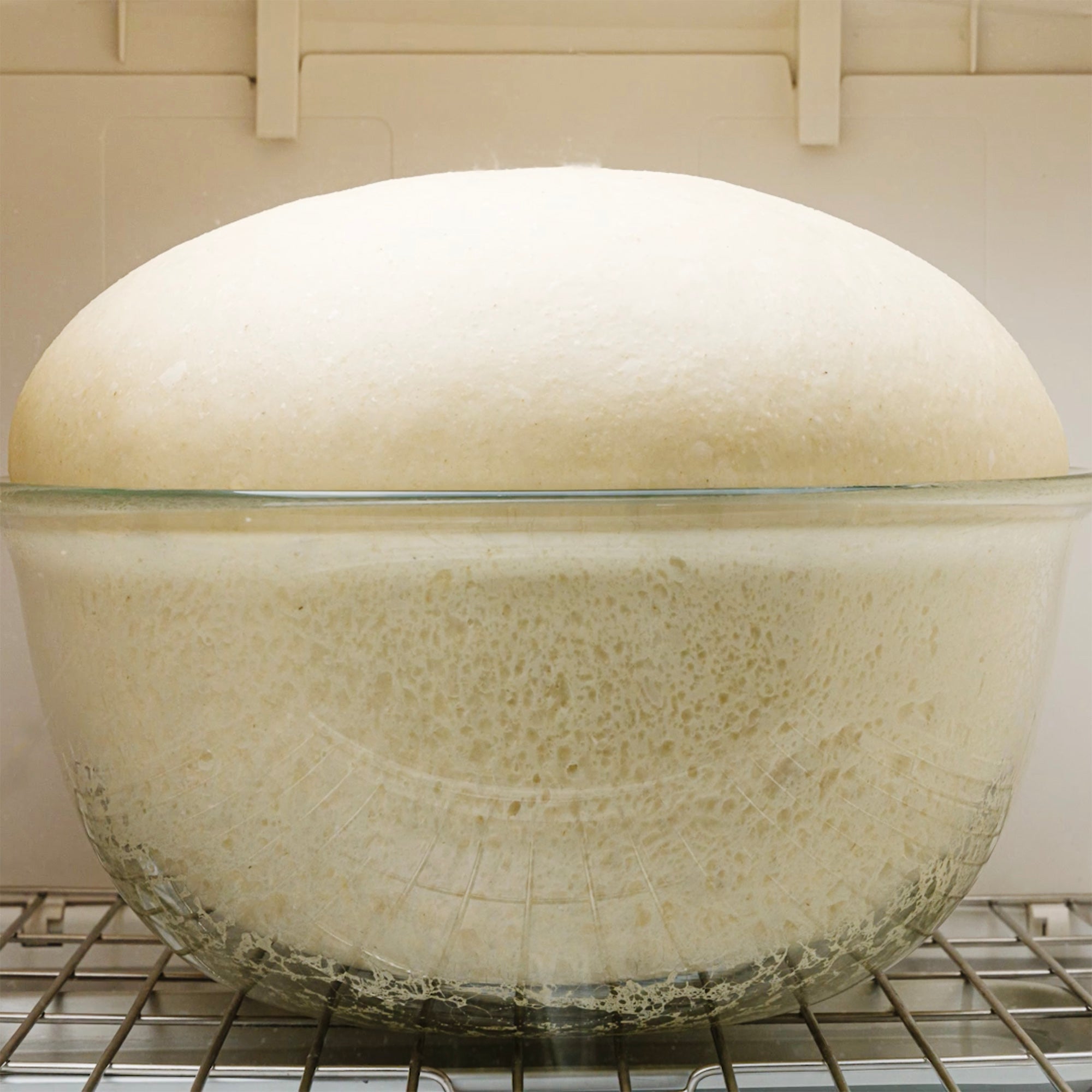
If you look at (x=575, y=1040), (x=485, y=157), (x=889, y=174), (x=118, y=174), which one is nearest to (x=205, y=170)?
(x=118, y=174)

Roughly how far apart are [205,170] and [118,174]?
46 mm

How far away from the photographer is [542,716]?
0.35 metres

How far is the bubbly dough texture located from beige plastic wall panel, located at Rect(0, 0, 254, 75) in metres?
0.26

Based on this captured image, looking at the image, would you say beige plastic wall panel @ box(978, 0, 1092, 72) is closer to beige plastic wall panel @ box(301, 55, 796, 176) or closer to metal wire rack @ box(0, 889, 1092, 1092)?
beige plastic wall panel @ box(301, 55, 796, 176)

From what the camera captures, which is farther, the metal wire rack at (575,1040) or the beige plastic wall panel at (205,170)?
the beige plastic wall panel at (205,170)

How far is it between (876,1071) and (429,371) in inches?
12.3

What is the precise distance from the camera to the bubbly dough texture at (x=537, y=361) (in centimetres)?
35

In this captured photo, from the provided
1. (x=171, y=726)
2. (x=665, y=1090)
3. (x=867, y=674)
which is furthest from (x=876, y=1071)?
(x=171, y=726)

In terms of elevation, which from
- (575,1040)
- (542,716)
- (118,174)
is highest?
(118,174)

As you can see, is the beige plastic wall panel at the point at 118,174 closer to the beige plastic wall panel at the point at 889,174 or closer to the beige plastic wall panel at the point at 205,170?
the beige plastic wall panel at the point at 205,170

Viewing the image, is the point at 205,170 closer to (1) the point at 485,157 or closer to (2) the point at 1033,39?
(1) the point at 485,157

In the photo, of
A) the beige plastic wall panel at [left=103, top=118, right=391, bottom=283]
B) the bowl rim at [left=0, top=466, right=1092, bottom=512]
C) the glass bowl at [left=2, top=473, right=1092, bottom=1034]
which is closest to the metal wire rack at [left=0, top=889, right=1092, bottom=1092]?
the glass bowl at [left=2, top=473, right=1092, bottom=1034]

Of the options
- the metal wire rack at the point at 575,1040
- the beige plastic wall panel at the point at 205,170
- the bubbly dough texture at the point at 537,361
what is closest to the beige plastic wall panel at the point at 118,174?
the beige plastic wall panel at the point at 205,170

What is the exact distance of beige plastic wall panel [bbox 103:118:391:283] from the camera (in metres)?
0.65
